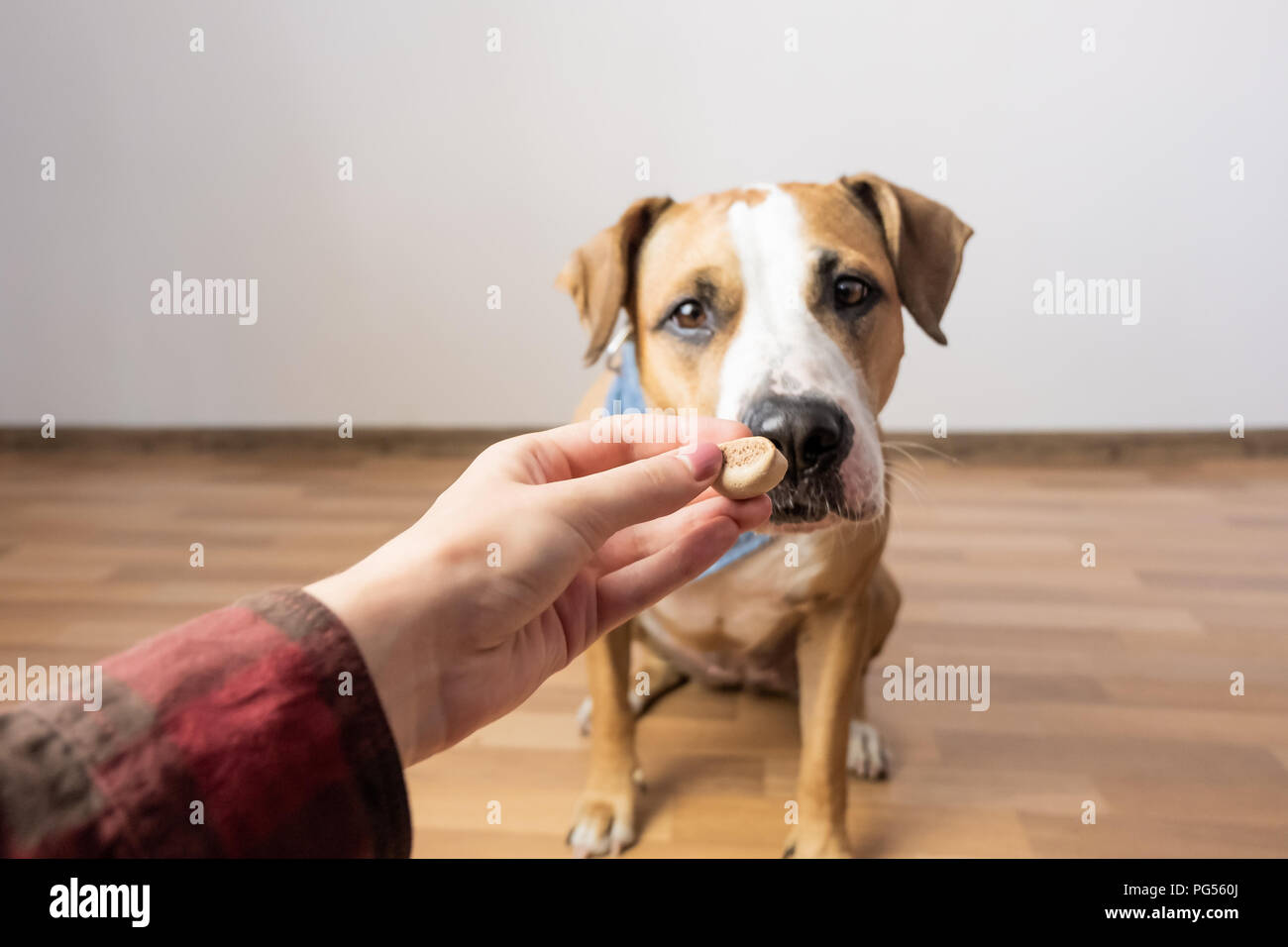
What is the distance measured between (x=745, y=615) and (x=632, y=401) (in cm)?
45

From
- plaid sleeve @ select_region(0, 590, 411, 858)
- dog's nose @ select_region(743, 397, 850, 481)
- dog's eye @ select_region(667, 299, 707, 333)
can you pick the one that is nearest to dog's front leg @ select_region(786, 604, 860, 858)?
dog's nose @ select_region(743, 397, 850, 481)

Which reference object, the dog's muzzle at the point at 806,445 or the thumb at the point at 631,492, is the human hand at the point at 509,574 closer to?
the thumb at the point at 631,492

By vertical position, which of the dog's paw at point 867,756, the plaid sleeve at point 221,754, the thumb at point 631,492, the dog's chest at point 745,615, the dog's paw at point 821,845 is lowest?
the dog's paw at point 821,845

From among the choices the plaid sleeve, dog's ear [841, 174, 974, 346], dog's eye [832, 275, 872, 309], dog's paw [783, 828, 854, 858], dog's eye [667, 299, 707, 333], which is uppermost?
dog's ear [841, 174, 974, 346]

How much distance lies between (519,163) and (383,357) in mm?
1028

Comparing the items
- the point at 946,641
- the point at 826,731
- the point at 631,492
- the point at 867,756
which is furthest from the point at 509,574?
the point at 946,641

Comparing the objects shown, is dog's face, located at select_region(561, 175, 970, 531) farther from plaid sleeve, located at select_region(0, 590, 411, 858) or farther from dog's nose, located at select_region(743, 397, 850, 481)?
plaid sleeve, located at select_region(0, 590, 411, 858)

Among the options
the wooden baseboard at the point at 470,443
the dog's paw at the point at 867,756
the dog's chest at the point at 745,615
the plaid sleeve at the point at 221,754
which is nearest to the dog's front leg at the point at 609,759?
the dog's chest at the point at 745,615

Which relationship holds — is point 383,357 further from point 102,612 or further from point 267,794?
point 267,794

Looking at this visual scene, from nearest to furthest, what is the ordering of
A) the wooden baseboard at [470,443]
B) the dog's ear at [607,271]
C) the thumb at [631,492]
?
1. the thumb at [631,492]
2. the dog's ear at [607,271]
3. the wooden baseboard at [470,443]

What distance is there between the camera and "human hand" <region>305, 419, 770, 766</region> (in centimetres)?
79

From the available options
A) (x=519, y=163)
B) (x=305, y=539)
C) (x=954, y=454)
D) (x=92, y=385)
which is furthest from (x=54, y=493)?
(x=954, y=454)

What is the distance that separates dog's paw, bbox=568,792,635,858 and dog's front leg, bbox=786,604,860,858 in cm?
31

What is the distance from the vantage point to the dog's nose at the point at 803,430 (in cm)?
130
